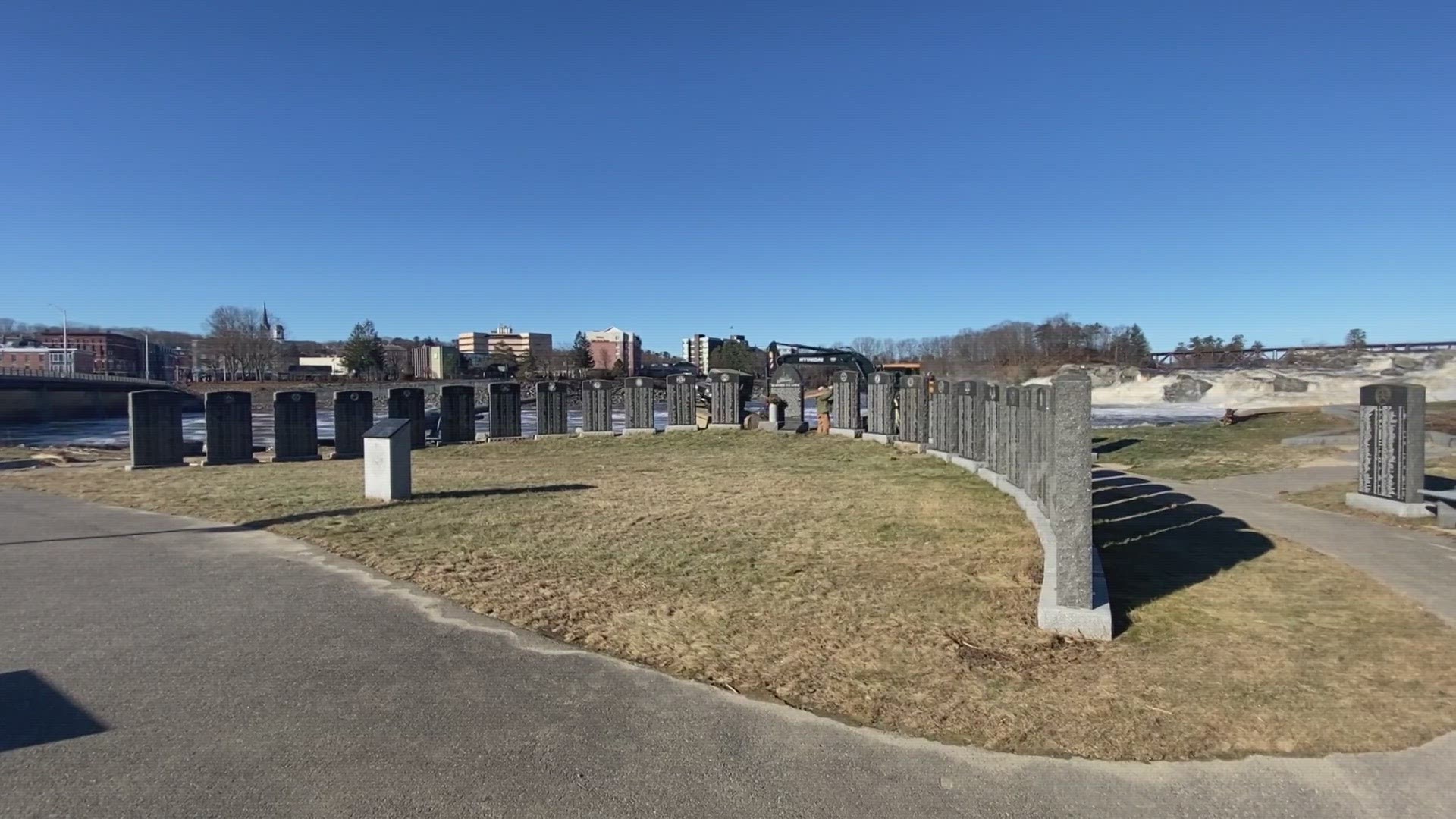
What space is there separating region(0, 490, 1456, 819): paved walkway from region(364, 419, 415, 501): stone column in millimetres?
5111

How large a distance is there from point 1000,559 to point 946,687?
283 centimetres

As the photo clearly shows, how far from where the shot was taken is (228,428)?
1614cm

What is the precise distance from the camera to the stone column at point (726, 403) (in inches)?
843

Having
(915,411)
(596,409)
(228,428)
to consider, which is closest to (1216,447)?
(915,411)

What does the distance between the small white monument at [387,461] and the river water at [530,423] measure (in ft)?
37.1

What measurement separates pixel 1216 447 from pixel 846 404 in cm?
802

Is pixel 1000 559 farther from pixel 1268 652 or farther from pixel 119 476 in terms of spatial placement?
pixel 119 476

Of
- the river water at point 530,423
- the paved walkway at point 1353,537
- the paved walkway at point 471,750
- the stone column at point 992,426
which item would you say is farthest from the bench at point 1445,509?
the river water at point 530,423

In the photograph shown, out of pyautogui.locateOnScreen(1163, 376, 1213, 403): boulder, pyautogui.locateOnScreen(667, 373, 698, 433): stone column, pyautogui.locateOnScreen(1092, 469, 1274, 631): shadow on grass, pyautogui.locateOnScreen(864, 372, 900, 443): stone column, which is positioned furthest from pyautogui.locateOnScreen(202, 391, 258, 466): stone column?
pyautogui.locateOnScreen(1163, 376, 1213, 403): boulder

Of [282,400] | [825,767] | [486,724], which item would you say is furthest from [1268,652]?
[282,400]

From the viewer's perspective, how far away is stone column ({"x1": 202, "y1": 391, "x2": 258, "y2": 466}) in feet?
51.9

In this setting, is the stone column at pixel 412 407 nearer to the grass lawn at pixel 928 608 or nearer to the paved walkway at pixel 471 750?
the grass lawn at pixel 928 608

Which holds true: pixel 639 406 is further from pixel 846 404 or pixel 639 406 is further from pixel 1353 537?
pixel 1353 537

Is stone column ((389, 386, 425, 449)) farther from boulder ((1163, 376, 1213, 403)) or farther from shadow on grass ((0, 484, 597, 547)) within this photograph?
boulder ((1163, 376, 1213, 403))
